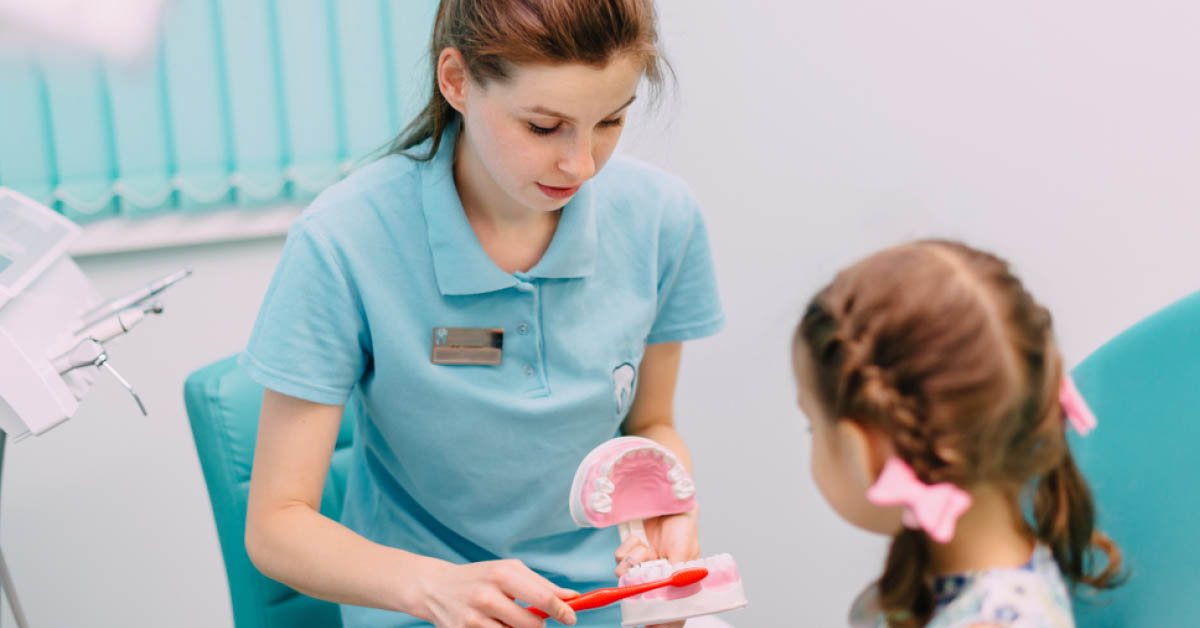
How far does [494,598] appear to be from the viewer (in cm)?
91

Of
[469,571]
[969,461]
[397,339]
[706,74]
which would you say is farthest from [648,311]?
[706,74]

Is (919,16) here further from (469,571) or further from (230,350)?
(230,350)

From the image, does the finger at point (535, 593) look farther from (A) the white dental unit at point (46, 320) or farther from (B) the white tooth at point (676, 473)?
(A) the white dental unit at point (46, 320)

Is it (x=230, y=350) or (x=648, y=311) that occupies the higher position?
(x=648, y=311)

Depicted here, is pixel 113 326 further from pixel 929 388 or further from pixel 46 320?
pixel 929 388

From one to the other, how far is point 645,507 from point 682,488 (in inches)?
1.8

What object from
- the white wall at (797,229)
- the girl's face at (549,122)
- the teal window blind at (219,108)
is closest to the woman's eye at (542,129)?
the girl's face at (549,122)

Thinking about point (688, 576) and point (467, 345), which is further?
point (467, 345)

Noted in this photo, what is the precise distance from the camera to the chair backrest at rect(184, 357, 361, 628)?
116 cm

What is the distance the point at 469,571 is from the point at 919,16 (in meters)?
0.96

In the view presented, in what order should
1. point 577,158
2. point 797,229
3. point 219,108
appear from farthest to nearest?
1. point 219,108
2. point 797,229
3. point 577,158

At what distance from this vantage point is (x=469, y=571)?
3.09 ft

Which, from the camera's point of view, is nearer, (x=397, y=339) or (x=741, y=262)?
(x=397, y=339)

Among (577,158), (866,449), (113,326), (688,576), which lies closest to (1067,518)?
(866,449)
